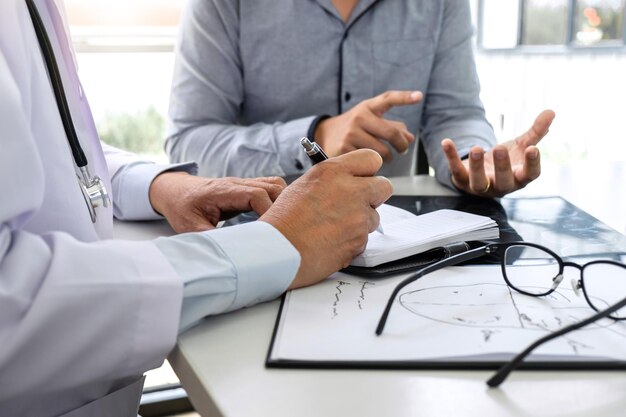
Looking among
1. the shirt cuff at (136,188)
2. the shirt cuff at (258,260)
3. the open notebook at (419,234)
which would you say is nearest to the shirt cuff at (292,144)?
the shirt cuff at (136,188)

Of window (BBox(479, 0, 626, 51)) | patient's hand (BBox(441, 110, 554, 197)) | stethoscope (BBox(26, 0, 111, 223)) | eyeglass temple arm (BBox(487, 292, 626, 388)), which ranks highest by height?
stethoscope (BBox(26, 0, 111, 223))

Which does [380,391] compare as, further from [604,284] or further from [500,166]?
[500,166]

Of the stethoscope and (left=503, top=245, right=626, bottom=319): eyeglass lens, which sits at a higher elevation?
the stethoscope

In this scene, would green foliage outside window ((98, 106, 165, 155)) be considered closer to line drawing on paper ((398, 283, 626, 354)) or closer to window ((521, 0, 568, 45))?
window ((521, 0, 568, 45))

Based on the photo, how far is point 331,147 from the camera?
1.11 m

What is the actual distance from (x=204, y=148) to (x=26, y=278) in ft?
2.77

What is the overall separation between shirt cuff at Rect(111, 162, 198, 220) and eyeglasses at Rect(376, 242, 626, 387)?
1.53ft

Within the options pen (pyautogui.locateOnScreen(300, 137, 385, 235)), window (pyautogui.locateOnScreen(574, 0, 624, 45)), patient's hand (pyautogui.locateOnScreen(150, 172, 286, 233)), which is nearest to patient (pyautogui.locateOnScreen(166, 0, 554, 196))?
patient's hand (pyautogui.locateOnScreen(150, 172, 286, 233))

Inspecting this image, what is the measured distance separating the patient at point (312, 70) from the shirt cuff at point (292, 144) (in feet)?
0.08

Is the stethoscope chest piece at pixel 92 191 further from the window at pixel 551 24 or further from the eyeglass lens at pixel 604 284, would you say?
the window at pixel 551 24

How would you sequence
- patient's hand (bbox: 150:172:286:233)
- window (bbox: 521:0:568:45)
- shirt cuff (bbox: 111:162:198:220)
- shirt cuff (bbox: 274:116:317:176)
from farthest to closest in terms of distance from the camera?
window (bbox: 521:0:568:45), shirt cuff (bbox: 274:116:317:176), shirt cuff (bbox: 111:162:198:220), patient's hand (bbox: 150:172:286:233)

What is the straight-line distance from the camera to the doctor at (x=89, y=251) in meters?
0.48

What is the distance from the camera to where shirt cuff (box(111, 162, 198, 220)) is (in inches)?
35.8

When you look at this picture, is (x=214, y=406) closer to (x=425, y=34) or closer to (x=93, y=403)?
(x=93, y=403)
